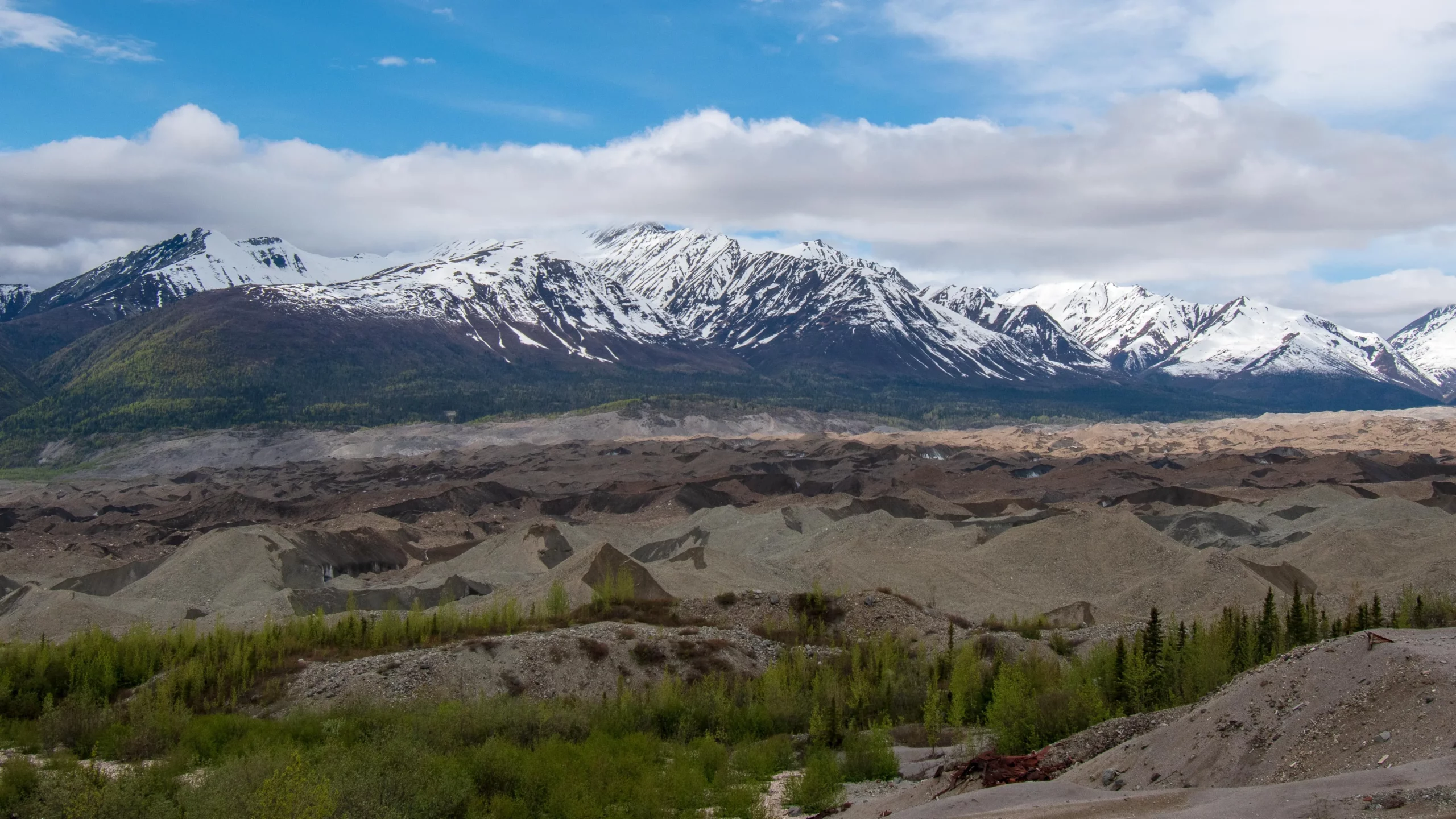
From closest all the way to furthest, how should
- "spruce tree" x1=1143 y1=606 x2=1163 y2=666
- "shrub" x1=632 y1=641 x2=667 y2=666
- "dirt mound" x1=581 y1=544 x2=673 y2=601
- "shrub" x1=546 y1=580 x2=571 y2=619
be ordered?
"spruce tree" x1=1143 y1=606 x2=1163 y2=666, "shrub" x1=632 y1=641 x2=667 y2=666, "shrub" x1=546 y1=580 x2=571 y2=619, "dirt mound" x1=581 y1=544 x2=673 y2=601

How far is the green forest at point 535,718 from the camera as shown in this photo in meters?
19.5

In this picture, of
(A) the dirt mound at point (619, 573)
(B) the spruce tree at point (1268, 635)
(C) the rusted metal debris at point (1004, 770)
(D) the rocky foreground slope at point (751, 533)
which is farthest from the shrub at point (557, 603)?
(C) the rusted metal debris at point (1004, 770)

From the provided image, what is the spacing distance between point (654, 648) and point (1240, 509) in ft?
191

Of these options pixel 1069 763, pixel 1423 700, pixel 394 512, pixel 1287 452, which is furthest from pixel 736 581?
pixel 1287 452

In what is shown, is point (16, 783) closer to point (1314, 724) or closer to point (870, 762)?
point (870, 762)

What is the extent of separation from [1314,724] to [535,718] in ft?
54.8

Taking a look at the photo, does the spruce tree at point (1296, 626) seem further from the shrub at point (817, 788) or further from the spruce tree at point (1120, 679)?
the shrub at point (817, 788)

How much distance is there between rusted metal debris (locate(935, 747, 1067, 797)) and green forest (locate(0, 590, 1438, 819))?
3477mm

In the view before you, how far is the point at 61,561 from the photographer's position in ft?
252

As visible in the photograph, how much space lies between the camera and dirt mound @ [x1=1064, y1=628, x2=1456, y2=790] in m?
15.2

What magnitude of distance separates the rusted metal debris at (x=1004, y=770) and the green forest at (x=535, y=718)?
3.48m

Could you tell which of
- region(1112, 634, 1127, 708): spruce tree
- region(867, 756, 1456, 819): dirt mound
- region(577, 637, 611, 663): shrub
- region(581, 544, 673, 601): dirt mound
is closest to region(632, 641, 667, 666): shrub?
region(577, 637, 611, 663): shrub

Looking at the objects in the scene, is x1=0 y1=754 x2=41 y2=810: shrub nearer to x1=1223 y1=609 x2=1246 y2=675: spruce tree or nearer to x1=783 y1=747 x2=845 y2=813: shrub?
x1=783 y1=747 x2=845 y2=813: shrub

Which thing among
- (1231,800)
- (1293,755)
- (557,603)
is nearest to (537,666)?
(557,603)
